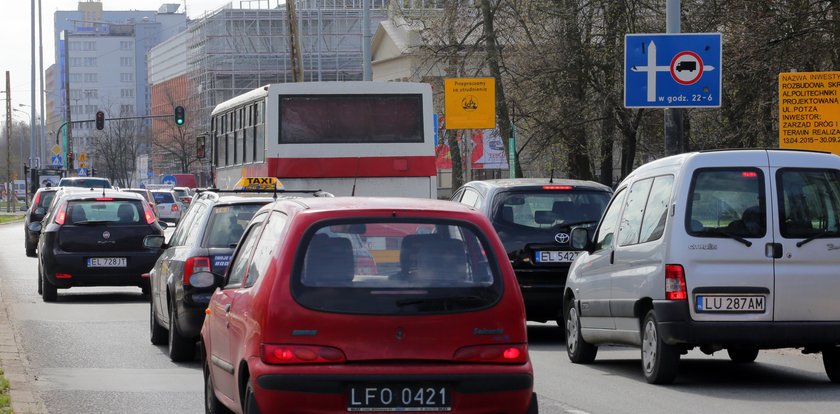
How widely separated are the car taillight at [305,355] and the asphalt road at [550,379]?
359 cm

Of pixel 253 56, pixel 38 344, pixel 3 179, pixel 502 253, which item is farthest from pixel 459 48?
pixel 3 179

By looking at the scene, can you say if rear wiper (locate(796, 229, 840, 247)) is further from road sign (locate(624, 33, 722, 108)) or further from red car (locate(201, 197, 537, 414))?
road sign (locate(624, 33, 722, 108))

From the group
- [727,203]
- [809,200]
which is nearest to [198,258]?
[727,203]

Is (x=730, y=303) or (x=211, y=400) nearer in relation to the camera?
(x=211, y=400)

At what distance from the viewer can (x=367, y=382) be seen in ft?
22.5

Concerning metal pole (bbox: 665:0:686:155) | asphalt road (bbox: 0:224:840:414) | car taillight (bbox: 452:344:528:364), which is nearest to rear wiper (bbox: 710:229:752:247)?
asphalt road (bbox: 0:224:840:414)

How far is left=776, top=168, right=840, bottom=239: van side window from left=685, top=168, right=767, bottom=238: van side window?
17 cm

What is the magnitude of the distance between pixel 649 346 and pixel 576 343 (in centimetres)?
189

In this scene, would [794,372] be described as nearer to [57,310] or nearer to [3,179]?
[57,310]

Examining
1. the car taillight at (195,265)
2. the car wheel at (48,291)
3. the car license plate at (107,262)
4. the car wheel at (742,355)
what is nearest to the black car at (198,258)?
the car taillight at (195,265)

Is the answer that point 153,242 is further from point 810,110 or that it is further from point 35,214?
point 35,214

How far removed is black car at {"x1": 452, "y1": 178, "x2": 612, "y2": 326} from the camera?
1545 cm

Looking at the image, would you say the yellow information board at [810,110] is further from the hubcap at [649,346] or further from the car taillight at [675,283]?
the car taillight at [675,283]

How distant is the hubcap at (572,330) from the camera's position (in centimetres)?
1377
